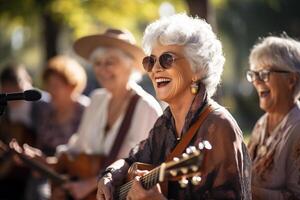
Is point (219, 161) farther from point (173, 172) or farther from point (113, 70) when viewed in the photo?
point (113, 70)

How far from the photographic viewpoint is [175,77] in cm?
496

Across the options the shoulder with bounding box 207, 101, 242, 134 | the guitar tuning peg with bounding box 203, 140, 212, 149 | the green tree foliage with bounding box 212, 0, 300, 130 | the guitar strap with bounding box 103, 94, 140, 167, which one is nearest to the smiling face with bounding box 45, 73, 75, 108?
the guitar strap with bounding box 103, 94, 140, 167

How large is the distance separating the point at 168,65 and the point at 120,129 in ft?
6.13

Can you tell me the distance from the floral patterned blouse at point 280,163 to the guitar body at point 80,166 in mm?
1689

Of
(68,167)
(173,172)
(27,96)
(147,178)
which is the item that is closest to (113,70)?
(68,167)

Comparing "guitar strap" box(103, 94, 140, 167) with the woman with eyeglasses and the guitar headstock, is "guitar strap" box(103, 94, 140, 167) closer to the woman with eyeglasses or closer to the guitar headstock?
the woman with eyeglasses

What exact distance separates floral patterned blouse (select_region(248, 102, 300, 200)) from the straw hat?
1582 millimetres

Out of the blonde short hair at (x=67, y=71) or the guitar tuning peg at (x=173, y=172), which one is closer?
the guitar tuning peg at (x=173, y=172)

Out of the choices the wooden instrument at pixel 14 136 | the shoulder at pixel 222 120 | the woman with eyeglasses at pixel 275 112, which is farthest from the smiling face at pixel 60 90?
the shoulder at pixel 222 120

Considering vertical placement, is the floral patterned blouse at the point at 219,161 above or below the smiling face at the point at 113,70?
below

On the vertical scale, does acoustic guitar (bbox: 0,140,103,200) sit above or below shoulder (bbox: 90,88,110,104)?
below

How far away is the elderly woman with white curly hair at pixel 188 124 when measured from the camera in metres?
4.63

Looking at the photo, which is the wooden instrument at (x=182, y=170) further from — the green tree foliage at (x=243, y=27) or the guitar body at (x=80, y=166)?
the green tree foliage at (x=243, y=27)

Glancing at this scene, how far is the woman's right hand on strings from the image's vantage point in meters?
5.09
